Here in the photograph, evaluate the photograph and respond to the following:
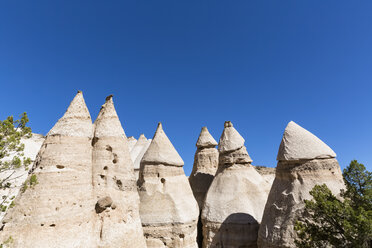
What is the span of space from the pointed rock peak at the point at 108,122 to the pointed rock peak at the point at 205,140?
1087 cm

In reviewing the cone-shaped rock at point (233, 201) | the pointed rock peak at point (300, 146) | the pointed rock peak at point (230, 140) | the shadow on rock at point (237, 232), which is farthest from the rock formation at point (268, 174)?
the pointed rock peak at point (300, 146)

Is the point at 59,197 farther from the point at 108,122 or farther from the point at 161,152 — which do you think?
the point at 161,152

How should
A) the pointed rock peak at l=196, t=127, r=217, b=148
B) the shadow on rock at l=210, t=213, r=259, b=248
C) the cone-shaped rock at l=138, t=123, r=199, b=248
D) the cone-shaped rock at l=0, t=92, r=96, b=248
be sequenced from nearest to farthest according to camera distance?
1. the cone-shaped rock at l=0, t=92, r=96, b=248
2. the cone-shaped rock at l=138, t=123, r=199, b=248
3. the shadow on rock at l=210, t=213, r=259, b=248
4. the pointed rock peak at l=196, t=127, r=217, b=148

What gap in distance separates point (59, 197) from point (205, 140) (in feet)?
46.8

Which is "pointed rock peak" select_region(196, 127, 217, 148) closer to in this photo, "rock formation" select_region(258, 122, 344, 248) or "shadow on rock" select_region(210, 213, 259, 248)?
"shadow on rock" select_region(210, 213, 259, 248)

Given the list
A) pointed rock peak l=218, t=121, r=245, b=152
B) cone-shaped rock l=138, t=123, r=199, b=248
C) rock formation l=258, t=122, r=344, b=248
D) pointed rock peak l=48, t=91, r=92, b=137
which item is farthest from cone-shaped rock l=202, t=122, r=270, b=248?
pointed rock peak l=48, t=91, r=92, b=137

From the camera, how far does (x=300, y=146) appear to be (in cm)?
973

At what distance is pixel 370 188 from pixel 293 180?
10.8ft

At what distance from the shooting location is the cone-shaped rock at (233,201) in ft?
42.1

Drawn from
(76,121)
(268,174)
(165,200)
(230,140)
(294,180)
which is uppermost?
(230,140)

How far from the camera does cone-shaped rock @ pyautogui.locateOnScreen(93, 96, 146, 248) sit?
8570 mm

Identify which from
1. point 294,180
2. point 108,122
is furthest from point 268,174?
point 108,122

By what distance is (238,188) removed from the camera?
14.5m

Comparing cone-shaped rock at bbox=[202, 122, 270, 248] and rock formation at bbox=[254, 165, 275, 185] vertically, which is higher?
rock formation at bbox=[254, 165, 275, 185]
